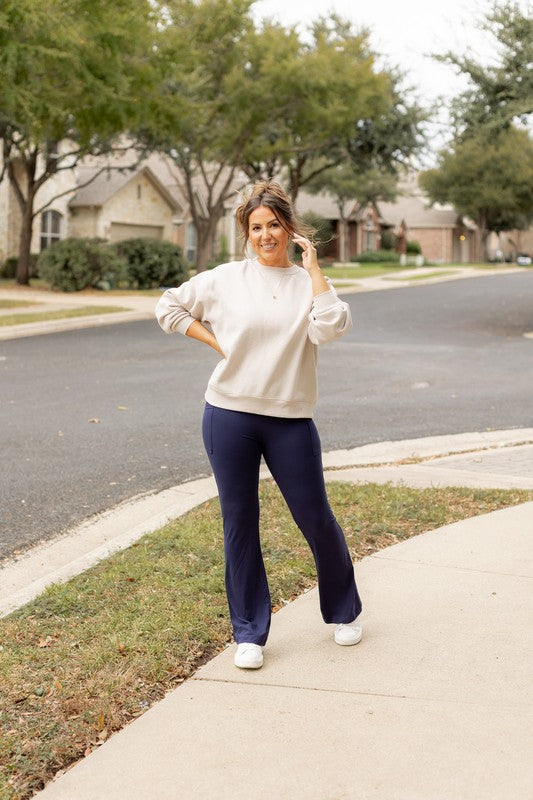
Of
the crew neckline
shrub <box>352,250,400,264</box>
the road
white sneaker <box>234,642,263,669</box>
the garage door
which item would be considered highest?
the garage door

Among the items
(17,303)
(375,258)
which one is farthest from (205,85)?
(375,258)

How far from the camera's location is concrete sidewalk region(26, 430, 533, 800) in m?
3.10

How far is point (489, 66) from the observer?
19547mm

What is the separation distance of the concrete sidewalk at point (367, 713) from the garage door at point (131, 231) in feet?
123

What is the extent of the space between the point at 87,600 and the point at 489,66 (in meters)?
17.3

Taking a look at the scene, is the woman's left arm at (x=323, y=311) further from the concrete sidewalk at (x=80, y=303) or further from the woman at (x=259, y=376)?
the concrete sidewalk at (x=80, y=303)

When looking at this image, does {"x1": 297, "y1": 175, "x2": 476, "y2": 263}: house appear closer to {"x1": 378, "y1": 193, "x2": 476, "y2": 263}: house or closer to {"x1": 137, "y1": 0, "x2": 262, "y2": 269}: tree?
{"x1": 378, "y1": 193, "x2": 476, "y2": 263}: house

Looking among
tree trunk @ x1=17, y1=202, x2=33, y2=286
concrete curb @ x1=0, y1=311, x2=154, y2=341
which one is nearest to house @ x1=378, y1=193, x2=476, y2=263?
tree trunk @ x1=17, y1=202, x2=33, y2=286

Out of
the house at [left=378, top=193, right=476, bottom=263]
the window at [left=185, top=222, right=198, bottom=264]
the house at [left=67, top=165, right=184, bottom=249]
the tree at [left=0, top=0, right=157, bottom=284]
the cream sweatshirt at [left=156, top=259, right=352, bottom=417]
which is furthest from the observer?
the house at [left=378, top=193, right=476, bottom=263]

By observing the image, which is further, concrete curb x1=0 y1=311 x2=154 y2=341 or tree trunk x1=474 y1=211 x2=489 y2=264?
tree trunk x1=474 y1=211 x2=489 y2=264

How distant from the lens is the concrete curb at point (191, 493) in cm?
533

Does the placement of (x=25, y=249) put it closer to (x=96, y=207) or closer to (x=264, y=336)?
(x=96, y=207)

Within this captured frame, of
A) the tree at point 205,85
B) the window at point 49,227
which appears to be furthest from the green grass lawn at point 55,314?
the window at point 49,227

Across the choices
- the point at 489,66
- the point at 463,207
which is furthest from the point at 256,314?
the point at 463,207
